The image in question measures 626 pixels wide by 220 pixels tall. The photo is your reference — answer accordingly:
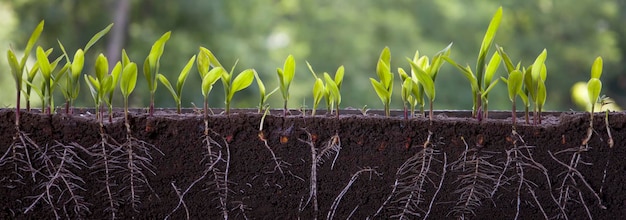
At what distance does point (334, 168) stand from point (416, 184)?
0.11m

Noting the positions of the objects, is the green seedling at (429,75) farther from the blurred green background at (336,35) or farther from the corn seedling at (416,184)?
the blurred green background at (336,35)

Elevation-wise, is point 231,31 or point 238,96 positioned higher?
point 231,31

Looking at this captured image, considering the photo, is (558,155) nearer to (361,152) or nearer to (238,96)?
(361,152)

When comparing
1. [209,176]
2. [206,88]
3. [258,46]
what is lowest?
[209,176]

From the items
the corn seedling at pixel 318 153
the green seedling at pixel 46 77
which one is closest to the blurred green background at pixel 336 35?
the green seedling at pixel 46 77

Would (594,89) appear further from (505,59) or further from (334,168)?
(334,168)

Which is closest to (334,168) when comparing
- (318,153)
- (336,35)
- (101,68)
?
(318,153)

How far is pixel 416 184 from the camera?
3.06ft

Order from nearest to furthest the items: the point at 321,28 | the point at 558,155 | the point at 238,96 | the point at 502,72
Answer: the point at 558,155 < the point at 238,96 < the point at 502,72 < the point at 321,28

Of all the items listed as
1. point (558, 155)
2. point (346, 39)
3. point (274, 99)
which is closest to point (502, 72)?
point (346, 39)

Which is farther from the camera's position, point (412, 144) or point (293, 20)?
point (293, 20)

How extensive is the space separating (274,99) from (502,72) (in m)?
2.30

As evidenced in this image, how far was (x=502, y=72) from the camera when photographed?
6.95 meters

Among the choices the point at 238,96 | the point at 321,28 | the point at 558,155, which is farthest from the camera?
the point at 321,28
